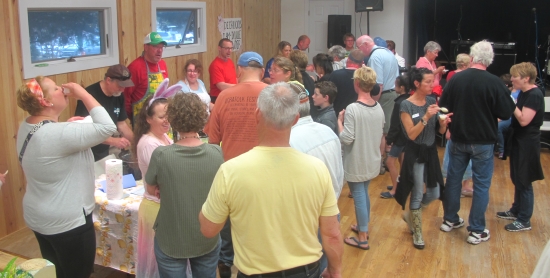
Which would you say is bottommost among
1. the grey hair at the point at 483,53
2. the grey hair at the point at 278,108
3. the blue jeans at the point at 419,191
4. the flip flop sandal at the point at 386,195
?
the flip flop sandal at the point at 386,195

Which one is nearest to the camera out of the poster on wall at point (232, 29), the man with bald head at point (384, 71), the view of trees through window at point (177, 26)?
the man with bald head at point (384, 71)

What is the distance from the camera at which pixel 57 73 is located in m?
4.12

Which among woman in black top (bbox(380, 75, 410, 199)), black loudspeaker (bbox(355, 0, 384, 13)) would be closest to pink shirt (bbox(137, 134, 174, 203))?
woman in black top (bbox(380, 75, 410, 199))

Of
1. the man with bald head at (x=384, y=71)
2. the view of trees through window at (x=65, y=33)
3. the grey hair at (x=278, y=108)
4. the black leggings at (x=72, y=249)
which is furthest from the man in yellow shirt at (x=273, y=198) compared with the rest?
the man with bald head at (x=384, y=71)

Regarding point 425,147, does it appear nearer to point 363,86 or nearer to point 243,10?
point 363,86

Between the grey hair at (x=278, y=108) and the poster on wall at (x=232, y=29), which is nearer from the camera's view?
the grey hair at (x=278, y=108)

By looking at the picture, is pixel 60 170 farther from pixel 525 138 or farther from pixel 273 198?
pixel 525 138

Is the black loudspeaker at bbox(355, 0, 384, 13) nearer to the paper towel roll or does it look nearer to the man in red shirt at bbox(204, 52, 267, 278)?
the man in red shirt at bbox(204, 52, 267, 278)

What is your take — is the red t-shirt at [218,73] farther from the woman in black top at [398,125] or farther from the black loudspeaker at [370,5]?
the black loudspeaker at [370,5]

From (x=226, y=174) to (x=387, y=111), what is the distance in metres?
4.10

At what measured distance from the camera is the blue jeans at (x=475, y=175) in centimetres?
378

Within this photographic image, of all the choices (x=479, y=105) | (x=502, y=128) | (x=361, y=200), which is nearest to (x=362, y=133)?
(x=361, y=200)

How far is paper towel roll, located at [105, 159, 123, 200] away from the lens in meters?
2.87

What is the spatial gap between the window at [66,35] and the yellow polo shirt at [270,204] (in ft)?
9.17
